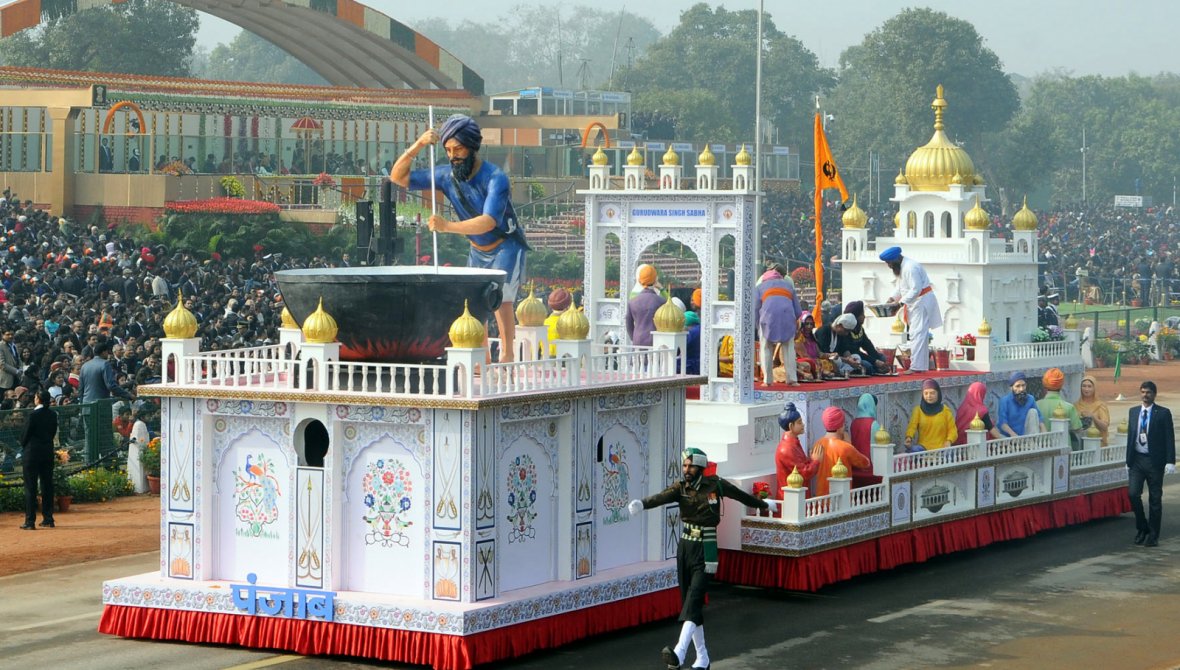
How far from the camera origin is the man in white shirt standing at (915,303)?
25.5m

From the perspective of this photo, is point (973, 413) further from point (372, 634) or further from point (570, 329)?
point (372, 634)

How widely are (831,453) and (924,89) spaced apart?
299 ft

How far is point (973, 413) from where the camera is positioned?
24.2m

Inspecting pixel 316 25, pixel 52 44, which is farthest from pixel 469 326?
pixel 52 44

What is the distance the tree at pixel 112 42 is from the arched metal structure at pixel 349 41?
77.8 feet

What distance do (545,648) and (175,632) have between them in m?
3.31

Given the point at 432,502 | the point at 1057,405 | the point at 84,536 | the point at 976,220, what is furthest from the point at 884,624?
the point at 976,220

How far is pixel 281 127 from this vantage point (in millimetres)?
62375

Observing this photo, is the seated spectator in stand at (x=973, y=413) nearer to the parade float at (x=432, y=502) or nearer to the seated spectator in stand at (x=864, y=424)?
the seated spectator in stand at (x=864, y=424)

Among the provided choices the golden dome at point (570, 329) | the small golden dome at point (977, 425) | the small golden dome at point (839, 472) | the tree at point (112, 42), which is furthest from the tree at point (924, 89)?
the golden dome at point (570, 329)

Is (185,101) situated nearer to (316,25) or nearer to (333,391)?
(316,25)

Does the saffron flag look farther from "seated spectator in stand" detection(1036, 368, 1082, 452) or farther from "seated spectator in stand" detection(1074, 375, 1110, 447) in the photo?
"seated spectator in stand" detection(1074, 375, 1110, 447)

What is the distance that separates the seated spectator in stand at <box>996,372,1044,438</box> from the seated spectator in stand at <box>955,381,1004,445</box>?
27cm

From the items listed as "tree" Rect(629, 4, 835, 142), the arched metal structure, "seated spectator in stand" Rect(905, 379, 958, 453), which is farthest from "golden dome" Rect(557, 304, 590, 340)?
"tree" Rect(629, 4, 835, 142)
